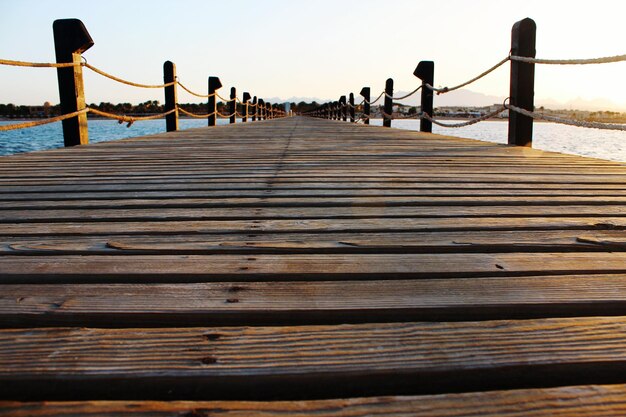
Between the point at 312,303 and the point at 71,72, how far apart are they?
14.7 feet

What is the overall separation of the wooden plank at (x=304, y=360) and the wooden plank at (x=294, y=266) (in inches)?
10.9

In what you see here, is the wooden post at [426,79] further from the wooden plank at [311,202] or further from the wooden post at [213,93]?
the wooden plank at [311,202]

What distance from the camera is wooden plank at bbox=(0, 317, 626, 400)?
2.51 ft

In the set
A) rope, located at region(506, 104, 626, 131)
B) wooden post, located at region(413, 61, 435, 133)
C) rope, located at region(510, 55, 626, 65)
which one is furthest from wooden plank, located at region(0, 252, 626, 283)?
wooden post, located at region(413, 61, 435, 133)

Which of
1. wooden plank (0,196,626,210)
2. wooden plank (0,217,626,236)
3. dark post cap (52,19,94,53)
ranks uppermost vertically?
dark post cap (52,19,94,53)

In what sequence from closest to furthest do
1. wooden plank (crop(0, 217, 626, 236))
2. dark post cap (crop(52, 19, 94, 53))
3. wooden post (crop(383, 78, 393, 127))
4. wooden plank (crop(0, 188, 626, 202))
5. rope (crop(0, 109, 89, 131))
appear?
wooden plank (crop(0, 217, 626, 236)) < wooden plank (crop(0, 188, 626, 202)) < rope (crop(0, 109, 89, 131)) < dark post cap (crop(52, 19, 94, 53)) < wooden post (crop(383, 78, 393, 127))

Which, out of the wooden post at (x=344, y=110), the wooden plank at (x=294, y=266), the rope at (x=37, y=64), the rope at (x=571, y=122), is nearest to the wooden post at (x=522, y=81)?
the rope at (x=571, y=122)

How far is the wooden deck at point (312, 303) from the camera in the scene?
756 millimetres

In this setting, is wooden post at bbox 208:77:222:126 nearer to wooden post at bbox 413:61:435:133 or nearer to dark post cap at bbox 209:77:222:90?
dark post cap at bbox 209:77:222:90

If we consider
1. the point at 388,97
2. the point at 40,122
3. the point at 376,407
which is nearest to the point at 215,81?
the point at 388,97

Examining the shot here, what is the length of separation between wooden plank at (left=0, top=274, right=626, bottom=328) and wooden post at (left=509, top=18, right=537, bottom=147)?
3919mm

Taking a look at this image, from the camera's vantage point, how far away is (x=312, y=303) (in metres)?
1.04

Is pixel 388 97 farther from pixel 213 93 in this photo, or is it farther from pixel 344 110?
pixel 344 110

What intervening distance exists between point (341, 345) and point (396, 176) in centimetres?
203
